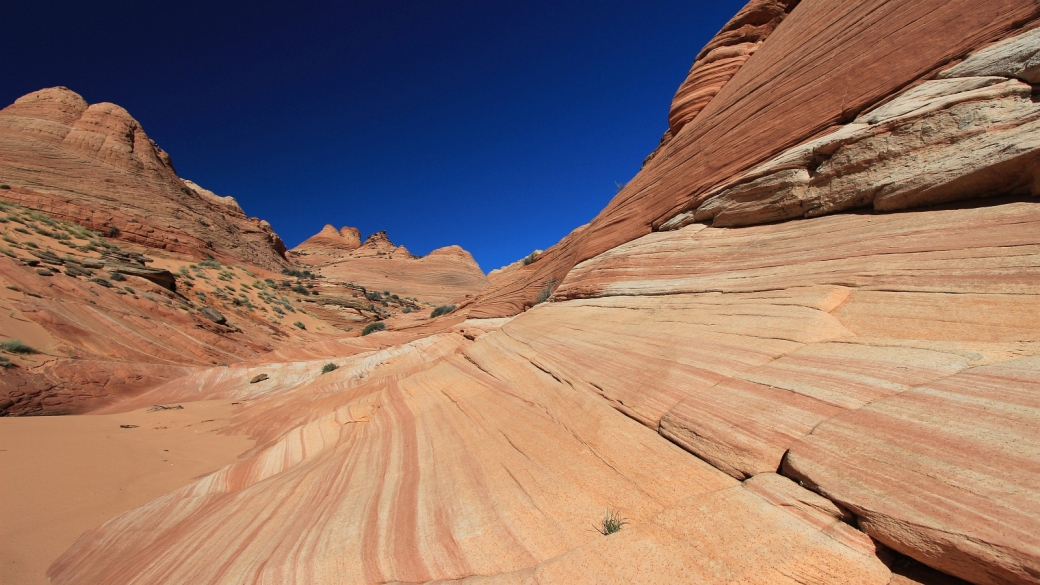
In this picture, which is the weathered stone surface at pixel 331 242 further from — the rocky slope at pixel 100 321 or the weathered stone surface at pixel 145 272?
the weathered stone surface at pixel 145 272

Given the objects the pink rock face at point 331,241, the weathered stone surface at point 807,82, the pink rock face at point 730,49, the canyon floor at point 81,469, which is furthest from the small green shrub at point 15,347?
the pink rock face at point 331,241

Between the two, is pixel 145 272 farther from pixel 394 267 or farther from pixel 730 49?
pixel 394 267

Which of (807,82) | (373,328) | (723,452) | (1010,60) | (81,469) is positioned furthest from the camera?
(373,328)

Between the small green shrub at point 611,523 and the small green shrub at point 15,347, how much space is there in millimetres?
17327

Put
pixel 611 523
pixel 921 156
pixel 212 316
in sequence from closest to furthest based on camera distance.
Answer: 1. pixel 611 523
2. pixel 921 156
3. pixel 212 316

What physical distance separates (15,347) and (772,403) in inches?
738

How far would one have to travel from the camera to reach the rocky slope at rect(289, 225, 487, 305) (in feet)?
209

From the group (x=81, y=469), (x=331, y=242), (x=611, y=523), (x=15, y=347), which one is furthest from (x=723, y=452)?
(x=331, y=242)

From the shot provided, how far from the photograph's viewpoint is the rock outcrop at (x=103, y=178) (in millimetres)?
30297

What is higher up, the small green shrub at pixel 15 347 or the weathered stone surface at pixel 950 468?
the small green shrub at pixel 15 347

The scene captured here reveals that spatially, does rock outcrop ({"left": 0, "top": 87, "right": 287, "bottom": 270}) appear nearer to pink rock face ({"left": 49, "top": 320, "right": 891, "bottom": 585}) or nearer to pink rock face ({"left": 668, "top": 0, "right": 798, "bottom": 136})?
pink rock face ({"left": 49, "top": 320, "right": 891, "bottom": 585})

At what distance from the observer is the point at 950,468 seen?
8.23 feet

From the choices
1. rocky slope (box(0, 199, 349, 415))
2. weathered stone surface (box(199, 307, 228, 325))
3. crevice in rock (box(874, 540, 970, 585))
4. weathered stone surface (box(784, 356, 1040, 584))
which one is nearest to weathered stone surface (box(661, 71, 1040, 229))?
weathered stone surface (box(784, 356, 1040, 584))

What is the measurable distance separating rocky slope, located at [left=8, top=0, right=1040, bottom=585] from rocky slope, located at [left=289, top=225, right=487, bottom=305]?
47.8 m
